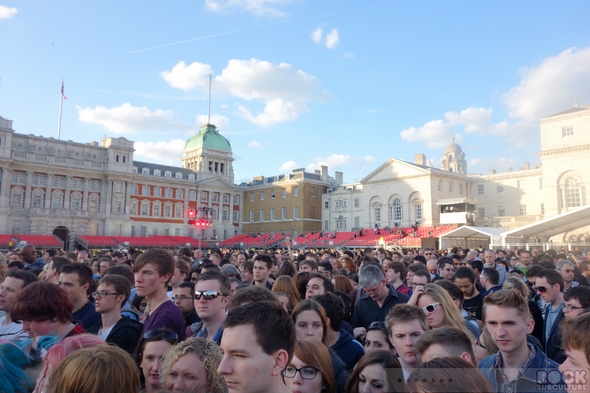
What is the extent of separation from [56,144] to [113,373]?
194ft

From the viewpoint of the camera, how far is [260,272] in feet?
24.0

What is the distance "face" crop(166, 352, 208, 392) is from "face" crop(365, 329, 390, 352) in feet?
5.50

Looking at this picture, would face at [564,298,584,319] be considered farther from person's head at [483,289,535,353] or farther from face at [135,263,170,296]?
face at [135,263,170,296]

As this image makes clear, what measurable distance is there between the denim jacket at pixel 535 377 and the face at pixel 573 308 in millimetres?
1655

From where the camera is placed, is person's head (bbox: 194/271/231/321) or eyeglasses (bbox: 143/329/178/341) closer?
eyeglasses (bbox: 143/329/178/341)

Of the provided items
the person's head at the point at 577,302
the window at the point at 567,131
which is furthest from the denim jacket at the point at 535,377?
the window at the point at 567,131

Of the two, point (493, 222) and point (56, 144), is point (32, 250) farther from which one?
point (56, 144)

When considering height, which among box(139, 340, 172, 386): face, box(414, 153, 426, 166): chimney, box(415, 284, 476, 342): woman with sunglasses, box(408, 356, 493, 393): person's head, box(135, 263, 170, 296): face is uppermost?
box(414, 153, 426, 166): chimney

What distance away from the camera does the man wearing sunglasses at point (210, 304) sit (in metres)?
4.40

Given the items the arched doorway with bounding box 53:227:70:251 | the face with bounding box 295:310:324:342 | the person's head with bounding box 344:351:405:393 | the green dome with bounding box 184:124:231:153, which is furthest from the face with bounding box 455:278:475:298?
the green dome with bounding box 184:124:231:153

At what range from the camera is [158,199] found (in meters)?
60.4

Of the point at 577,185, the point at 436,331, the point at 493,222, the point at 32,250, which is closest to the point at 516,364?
the point at 436,331

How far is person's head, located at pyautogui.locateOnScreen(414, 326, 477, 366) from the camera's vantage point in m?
2.62

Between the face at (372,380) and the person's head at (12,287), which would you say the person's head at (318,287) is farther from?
the person's head at (12,287)
